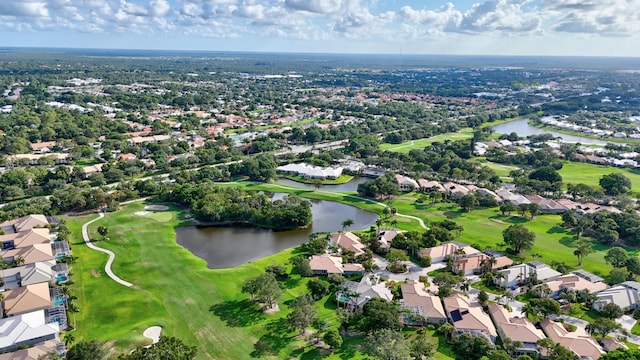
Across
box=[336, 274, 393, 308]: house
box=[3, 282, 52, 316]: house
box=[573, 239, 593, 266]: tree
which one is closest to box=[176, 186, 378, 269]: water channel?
box=[336, 274, 393, 308]: house

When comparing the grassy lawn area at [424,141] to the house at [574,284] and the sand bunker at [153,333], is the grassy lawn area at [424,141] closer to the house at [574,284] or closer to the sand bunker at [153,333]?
Result: the house at [574,284]

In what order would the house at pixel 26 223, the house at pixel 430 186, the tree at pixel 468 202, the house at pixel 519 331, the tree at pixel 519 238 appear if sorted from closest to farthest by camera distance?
the house at pixel 519 331
the tree at pixel 519 238
the house at pixel 26 223
the tree at pixel 468 202
the house at pixel 430 186

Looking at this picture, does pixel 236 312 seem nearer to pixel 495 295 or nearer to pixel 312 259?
pixel 312 259

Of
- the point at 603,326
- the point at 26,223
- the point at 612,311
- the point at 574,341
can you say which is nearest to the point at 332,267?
the point at 574,341

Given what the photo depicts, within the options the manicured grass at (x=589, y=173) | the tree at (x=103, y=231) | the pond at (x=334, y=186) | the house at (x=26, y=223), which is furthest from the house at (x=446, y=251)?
the house at (x=26, y=223)

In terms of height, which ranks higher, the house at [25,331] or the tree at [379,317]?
the tree at [379,317]

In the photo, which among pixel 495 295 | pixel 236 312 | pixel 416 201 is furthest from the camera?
pixel 416 201

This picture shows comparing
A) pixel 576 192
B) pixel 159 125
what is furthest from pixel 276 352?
pixel 159 125
